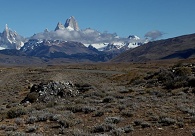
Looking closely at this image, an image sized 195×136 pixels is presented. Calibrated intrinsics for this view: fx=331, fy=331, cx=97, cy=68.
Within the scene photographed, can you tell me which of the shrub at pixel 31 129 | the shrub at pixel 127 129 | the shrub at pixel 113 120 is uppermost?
the shrub at pixel 113 120

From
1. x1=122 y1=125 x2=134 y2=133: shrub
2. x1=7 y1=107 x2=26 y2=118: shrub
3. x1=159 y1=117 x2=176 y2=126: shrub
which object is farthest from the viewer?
x1=7 y1=107 x2=26 y2=118: shrub

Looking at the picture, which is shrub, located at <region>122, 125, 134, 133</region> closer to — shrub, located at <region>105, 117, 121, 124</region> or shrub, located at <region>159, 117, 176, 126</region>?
shrub, located at <region>105, 117, 121, 124</region>

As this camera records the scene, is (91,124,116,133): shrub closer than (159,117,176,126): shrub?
Yes

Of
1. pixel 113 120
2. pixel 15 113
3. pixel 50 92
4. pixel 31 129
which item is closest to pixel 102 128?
pixel 113 120

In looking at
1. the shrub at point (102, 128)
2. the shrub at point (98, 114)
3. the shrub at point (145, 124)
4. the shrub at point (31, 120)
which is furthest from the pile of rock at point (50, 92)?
the shrub at point (145, 124)

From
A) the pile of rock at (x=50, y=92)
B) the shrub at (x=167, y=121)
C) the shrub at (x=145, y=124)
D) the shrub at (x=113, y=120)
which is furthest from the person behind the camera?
the pile of rock at (x=50, y=92)

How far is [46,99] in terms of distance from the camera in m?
27.6

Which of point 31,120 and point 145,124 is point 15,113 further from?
point 145,124

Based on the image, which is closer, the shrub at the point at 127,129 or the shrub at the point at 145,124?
the shrub at the point at 127,129

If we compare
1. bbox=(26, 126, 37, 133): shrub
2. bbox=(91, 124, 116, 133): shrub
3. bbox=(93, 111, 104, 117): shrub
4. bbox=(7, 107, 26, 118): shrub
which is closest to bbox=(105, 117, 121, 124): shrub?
bbox=(91, 124, 116, 133): shrub

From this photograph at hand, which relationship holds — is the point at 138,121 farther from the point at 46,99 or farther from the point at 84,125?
the point at 46,99

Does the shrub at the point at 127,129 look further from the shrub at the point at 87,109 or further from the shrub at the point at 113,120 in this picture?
the shrub at the point at 87,109

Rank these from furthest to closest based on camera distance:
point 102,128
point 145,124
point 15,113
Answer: point 15,113
point 145,124
point 102,128

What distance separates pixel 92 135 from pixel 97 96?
14225mm
